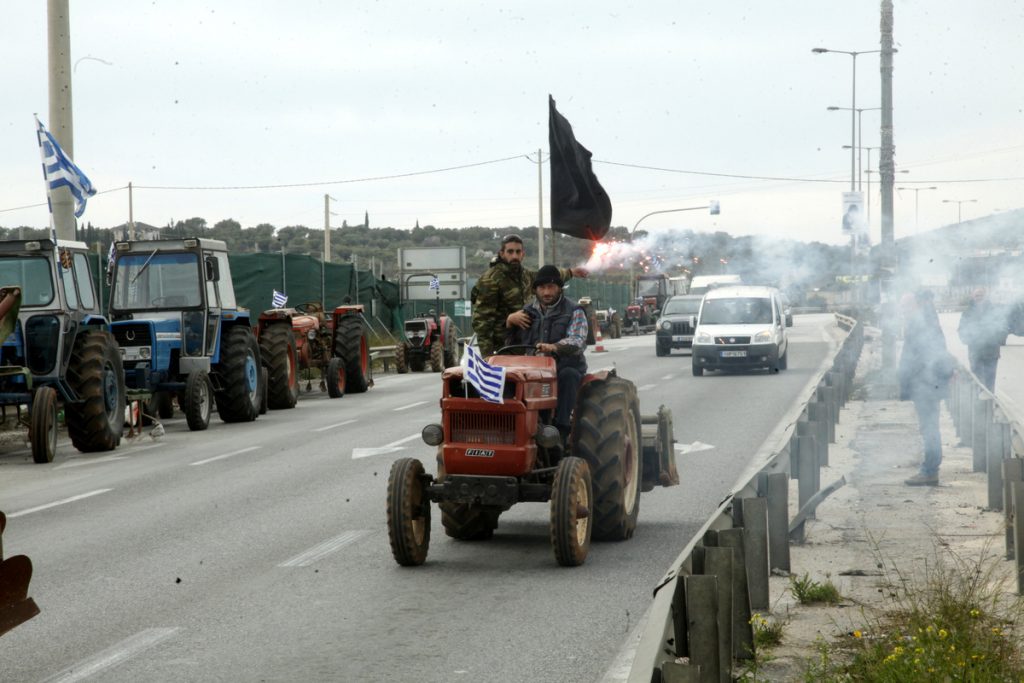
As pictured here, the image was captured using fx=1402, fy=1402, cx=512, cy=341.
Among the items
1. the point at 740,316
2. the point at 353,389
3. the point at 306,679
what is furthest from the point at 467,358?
the point at 740,316

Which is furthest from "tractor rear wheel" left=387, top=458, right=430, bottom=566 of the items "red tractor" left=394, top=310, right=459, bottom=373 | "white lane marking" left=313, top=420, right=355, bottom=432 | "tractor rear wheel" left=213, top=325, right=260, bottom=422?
"red tractor" left=394, top=310, right=459, bottom=373

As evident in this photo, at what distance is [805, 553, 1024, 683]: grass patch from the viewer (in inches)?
222

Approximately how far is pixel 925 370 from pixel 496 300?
531 cm

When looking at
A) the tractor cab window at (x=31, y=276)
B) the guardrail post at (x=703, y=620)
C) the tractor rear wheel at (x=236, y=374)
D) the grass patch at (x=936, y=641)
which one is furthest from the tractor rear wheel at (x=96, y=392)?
the guardrail post at (x=703, y=620)

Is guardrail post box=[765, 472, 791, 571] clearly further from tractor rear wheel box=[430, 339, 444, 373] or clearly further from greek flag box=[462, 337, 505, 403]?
tractor rear wheel box=[430, 339, 444, 373]

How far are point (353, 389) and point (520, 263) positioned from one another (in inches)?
723

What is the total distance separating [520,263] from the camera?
34.4ft

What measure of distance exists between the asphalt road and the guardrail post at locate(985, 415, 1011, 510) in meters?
2.27

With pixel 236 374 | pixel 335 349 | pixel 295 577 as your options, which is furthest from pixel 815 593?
pixel 335 349

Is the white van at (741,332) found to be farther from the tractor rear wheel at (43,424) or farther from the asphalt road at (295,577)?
the tractor rear wheel at (43,424)

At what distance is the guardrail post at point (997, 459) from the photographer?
35.7 ft

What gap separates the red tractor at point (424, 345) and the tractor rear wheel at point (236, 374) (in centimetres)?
1383

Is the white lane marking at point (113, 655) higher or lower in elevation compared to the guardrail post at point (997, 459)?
lower

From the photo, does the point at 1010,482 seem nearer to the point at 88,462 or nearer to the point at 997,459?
the point at 997,459
